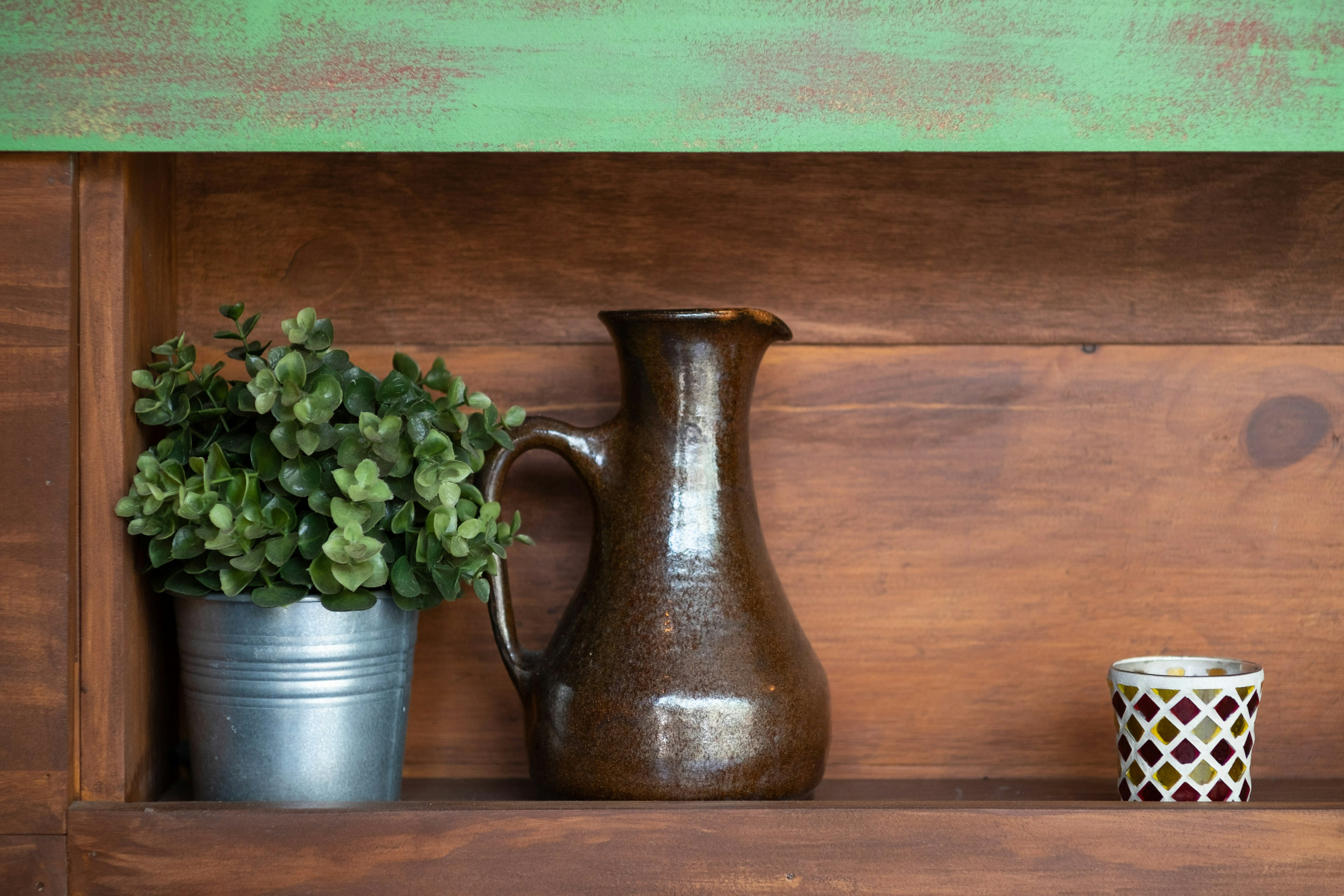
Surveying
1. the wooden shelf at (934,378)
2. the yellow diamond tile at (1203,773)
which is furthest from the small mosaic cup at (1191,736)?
the wooden shelf at (934,378)

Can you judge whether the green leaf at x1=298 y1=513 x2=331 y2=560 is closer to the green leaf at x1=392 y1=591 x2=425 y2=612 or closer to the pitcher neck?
the green leaf at x1=392 y1=591 x2=425 y2=612

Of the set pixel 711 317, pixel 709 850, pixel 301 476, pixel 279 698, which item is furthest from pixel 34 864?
pixel 711 317

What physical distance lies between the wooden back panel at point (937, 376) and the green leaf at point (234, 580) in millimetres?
213

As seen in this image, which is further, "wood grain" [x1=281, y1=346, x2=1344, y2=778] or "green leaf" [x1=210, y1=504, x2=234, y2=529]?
"wood grain" [x1=281, y1=346, x2=1344, y2=778]

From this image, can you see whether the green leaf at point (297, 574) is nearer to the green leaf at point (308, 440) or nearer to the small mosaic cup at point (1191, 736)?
the green leaf at point (308, 440)

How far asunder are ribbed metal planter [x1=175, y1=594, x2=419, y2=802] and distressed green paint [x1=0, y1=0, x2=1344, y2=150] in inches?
10.5

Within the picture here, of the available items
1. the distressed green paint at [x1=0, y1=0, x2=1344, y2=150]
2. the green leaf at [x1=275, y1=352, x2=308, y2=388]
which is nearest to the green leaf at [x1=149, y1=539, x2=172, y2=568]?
the green leaf at [x1=275, y1=352, x2=308, y2=388]

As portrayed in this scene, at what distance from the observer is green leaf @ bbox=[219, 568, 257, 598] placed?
668 millimetres

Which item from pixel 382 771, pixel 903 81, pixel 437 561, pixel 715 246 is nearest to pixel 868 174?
pixel 715 246

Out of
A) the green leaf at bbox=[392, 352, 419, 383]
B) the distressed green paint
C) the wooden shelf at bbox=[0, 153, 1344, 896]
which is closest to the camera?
the distressed green paint

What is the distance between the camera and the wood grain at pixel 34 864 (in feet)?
2.15

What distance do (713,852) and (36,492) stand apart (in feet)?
1.38

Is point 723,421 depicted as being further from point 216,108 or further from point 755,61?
point 216,108

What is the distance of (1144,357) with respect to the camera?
2.85ft
